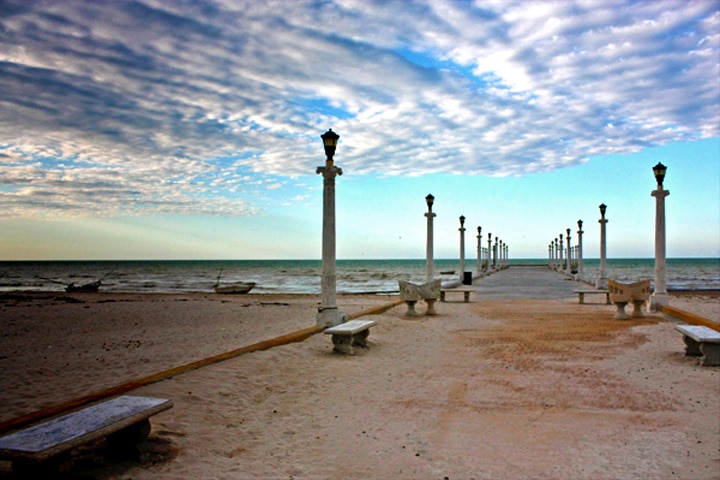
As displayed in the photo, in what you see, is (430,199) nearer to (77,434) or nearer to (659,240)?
(659,240)

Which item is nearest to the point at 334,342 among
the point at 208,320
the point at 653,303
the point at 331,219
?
the point at 331,219

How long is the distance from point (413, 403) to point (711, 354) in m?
4.58

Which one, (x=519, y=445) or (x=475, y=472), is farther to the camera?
(x=519, y=445)

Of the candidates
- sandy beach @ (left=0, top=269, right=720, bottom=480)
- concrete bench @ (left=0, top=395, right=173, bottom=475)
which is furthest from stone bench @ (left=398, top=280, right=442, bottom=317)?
concrete bench @ (left=0, top=395, right=173, bottom=475)

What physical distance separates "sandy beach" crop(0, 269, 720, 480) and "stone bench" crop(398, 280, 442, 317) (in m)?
2.08

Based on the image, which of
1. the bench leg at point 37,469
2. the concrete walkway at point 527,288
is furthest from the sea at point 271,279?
the bench leg at point 37,469

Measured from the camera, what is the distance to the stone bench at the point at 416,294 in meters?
13.4

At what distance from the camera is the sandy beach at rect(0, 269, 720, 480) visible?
4.23 m

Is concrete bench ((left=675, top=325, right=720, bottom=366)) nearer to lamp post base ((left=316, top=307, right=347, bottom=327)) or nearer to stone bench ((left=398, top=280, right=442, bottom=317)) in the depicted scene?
lamp post base ((left=316, top=307, right=347, bottom=327))

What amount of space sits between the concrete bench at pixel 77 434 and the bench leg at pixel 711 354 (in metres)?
7.02

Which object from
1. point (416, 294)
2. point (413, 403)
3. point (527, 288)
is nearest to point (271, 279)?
point (527, 288)

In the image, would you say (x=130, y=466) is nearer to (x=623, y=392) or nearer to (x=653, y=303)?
(x=623, y=392)

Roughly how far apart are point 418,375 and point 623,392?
242 centimetres

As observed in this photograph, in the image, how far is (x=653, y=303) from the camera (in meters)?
A: 14.1
